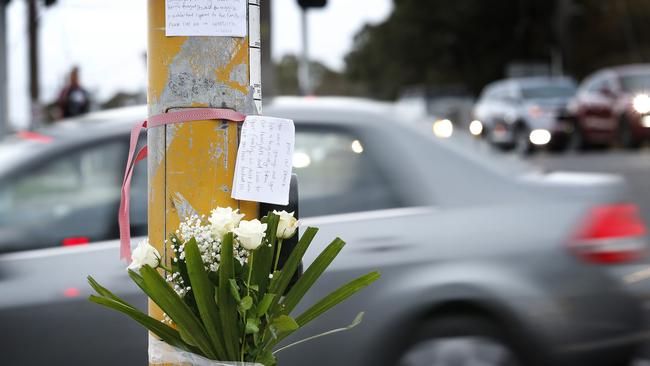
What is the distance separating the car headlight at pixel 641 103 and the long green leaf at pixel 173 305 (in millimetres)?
20256

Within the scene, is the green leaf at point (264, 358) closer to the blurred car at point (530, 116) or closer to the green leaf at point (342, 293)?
the green leaf at point (342, 293)

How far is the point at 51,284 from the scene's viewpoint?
4.72m

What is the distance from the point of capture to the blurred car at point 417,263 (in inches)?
184

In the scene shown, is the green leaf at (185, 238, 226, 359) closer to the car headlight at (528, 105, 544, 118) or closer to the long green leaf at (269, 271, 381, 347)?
the long green leaf at (269, 271, 381, 347)

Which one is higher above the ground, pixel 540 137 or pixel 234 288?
pixel 234 288

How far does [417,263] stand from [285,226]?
89.3 inches

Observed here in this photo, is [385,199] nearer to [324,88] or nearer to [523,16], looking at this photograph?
[523,16]

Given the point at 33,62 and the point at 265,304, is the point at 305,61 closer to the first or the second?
the point at 33,62

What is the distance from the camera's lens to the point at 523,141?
24297 millimetres

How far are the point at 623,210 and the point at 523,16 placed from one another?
178ft

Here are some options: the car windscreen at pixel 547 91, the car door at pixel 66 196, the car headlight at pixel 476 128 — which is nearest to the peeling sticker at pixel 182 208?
the car door at pixel 66 196

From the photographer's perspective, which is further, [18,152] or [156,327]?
[18,152]

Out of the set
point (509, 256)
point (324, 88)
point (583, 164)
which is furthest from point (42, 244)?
point (324, 88)

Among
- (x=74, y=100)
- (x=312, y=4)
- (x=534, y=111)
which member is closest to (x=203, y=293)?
(x=312, y=4)
